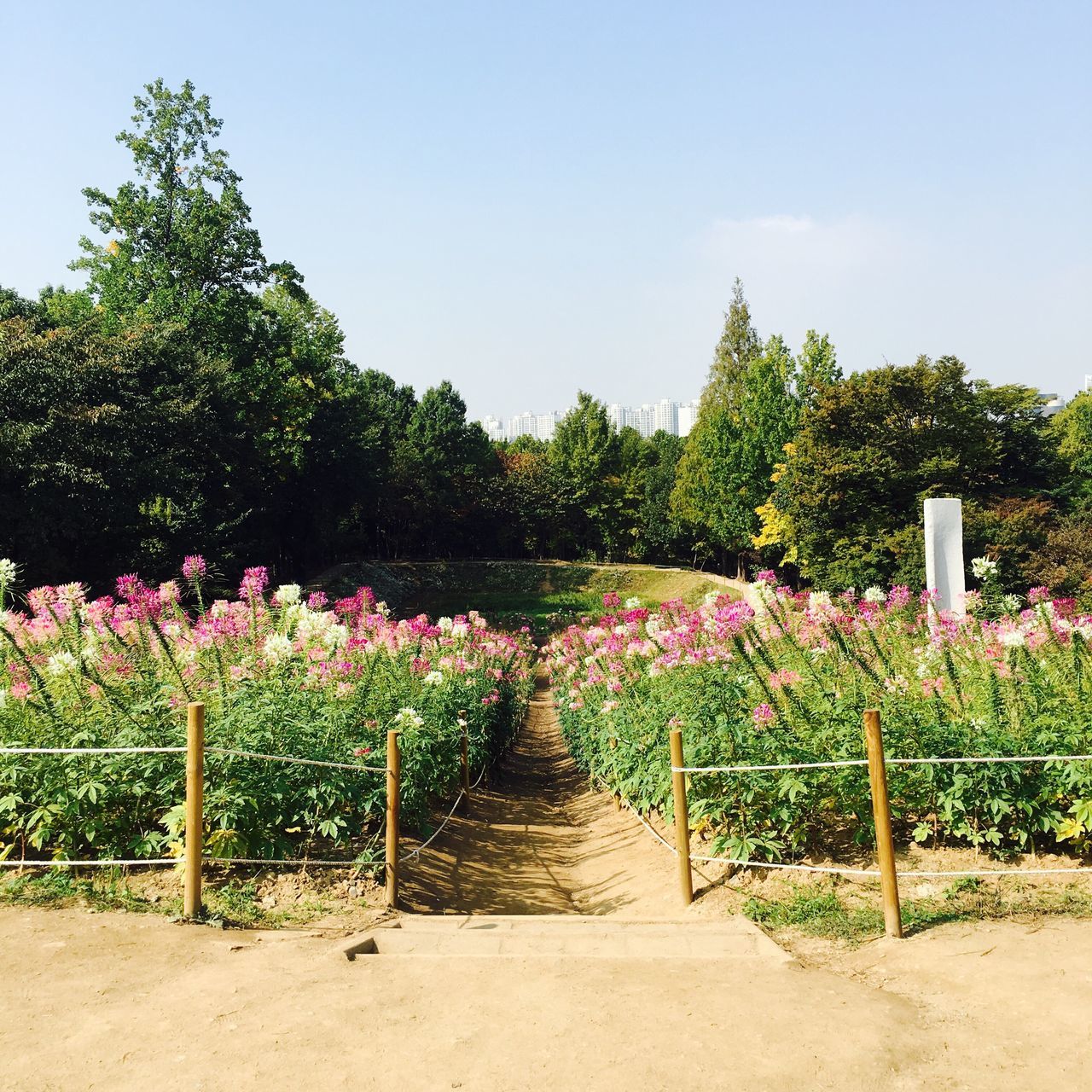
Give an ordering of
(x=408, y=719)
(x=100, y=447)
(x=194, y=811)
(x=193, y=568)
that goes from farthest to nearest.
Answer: (x=100, y=447)
(x=193, y=568)
(x=408, y=719)
(x=194, y=811)

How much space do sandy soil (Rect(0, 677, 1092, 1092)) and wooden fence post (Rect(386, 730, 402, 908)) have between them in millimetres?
743

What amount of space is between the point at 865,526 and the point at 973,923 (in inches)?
961

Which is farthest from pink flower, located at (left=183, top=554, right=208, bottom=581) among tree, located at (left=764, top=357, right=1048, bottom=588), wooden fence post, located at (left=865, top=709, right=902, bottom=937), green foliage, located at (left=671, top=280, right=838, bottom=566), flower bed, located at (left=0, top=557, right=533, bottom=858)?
green foliage, located at (left=671, top=280, right=838, bottom=566)

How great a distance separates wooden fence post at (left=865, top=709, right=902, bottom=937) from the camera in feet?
14.6

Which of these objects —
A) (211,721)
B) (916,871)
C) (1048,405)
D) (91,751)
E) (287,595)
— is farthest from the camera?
(1048,405)

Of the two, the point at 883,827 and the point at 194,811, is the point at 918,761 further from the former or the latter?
the point at 194,811

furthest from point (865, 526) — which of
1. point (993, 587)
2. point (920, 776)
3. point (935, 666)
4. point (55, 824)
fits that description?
point (55, 824)

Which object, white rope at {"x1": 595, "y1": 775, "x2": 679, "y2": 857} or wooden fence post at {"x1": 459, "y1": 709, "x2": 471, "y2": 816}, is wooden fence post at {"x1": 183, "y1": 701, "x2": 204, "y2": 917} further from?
wooden fence post at {"x1": 459, "y1": 709, "x2": 471, "y2": 816}

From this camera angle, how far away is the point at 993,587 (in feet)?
29.0

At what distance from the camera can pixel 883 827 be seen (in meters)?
4.50

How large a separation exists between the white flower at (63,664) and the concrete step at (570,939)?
2.68m

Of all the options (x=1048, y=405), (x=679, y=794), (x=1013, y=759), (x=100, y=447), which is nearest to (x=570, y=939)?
(x=679, y=794)

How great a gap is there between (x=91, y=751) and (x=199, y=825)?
686 mm

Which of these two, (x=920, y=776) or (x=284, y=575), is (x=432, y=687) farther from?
(x=284, y=575)
